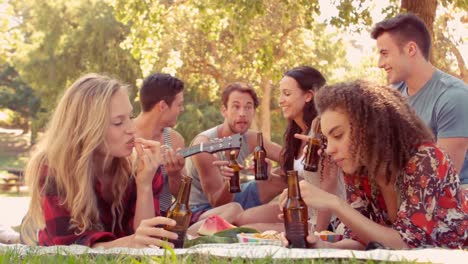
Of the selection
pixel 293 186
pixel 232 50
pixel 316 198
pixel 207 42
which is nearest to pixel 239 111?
pixel 293 186

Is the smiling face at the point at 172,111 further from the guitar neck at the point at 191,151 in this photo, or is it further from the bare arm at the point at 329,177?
the bare arm at the point at 329,177

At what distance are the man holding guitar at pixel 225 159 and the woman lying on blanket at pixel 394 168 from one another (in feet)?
9.41

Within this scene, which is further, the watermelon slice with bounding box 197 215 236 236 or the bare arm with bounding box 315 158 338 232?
the bare arm with bounding box 315 158 338 232

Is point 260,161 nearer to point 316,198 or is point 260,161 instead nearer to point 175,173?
point 175,173

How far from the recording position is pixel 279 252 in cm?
395

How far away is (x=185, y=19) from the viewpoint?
25.6 metres

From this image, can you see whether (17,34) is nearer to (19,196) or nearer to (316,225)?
(19,196)

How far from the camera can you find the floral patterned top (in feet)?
13.4

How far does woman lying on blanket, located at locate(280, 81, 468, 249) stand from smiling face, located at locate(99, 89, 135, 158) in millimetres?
1217

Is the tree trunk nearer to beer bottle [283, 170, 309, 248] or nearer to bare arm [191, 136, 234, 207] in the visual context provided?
bare arm [191, 136, 234, 207]

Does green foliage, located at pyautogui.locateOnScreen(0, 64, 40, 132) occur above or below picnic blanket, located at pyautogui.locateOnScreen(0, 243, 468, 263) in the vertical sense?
above

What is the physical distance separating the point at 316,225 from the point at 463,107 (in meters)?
1.51

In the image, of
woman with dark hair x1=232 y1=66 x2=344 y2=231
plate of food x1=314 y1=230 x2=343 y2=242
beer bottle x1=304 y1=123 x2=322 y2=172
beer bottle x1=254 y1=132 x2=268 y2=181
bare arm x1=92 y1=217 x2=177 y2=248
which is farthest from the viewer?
beer bottle x1=254 y1=132 x2=268 y2=181

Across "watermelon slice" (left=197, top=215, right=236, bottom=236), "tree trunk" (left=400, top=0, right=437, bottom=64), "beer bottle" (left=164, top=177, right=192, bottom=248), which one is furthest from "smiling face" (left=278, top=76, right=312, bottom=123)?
"tree trunk" (left=400, top=0, right=437, bottom=64)
